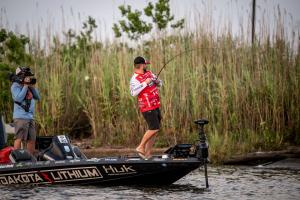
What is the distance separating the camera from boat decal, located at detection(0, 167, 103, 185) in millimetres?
10562

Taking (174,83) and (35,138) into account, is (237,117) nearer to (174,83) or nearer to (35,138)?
(174,83)

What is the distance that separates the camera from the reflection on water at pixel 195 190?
9.87m

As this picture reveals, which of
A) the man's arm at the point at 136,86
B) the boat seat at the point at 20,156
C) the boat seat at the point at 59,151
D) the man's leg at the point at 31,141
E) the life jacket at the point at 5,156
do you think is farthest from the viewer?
the man's leg at the point at 31,141

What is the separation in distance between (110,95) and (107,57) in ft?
2.78

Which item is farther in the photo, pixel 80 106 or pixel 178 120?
pixel 80 106

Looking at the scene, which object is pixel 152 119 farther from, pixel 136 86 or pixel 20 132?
pixel 20 132

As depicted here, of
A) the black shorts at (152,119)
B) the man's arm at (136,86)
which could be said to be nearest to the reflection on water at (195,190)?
the black shorts at (152,119)

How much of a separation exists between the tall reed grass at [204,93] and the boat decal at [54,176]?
3317 mm

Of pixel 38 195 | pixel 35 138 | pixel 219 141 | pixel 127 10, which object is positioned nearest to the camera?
pixel 38 195

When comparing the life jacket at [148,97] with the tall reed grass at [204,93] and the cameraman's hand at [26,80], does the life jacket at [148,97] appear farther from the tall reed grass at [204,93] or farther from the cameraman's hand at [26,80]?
the tall reed grass at [204,93]

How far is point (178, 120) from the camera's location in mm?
14305

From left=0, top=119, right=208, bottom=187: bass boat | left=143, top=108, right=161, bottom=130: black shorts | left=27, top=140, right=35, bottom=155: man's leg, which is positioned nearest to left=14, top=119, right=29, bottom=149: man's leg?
left=27, top=140, right=35, bottom=155: man's leg

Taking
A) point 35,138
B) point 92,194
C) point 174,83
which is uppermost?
point 174,83

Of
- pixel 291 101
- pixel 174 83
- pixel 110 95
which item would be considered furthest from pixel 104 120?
pixel 291 101
